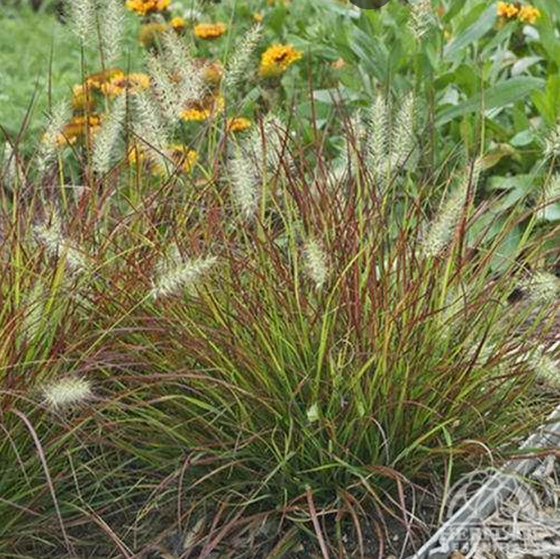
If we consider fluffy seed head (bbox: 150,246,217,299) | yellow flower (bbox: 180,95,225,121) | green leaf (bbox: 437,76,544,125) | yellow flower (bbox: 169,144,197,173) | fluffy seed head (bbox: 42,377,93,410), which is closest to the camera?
fluffy seed head (bbox: 42,377,93,410)

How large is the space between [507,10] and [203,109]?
1860mm

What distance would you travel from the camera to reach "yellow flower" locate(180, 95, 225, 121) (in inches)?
134

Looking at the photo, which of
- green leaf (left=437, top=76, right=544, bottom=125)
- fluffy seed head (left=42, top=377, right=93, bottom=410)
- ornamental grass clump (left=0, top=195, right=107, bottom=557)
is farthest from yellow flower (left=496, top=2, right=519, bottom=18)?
fluffy seed head (left=42, top=377, right=93, bottom=410)

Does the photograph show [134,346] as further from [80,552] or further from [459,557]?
[459,557]

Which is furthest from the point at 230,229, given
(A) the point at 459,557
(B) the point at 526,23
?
(B) the point at 526,23

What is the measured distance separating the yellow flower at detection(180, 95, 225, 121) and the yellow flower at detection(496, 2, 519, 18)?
48.4 inches

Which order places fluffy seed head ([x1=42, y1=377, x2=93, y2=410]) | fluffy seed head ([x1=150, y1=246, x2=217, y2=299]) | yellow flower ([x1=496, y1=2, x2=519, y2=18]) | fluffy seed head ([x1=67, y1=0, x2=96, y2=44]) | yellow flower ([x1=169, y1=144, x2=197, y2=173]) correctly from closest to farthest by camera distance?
fluffy seed head ([x1=42, y1=377, x2=93, y2=410]) < fluffy seed head ([x1=150, y1=246, x2=217, y2=299]) < fluffy seed head ([x1=67, y1=0, x2=96, y2=44]) < yellow flower ([x1=169, y1=144, x2=197, y2=173]) < yellow flower ([x1=496, y1=2, x2=519, y2=18])

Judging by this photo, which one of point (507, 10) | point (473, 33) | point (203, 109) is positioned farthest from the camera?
point (507, 10)

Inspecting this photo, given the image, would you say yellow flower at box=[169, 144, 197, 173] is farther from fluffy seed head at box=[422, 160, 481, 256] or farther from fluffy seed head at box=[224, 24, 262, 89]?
fluffy seed head at box=[422, 160, 481, 256]

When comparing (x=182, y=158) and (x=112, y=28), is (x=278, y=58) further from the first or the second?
(x=112, y=28)

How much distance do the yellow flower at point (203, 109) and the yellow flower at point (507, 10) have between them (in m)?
1.23

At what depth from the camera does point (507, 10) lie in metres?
4.99

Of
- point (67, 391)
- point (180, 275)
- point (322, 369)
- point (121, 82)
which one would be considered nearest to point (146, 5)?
point (121, 82)

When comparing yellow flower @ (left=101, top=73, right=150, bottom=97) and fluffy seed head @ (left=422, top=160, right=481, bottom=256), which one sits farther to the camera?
yellow flower @ (left=101, top=73, right=150, bottom=97)
